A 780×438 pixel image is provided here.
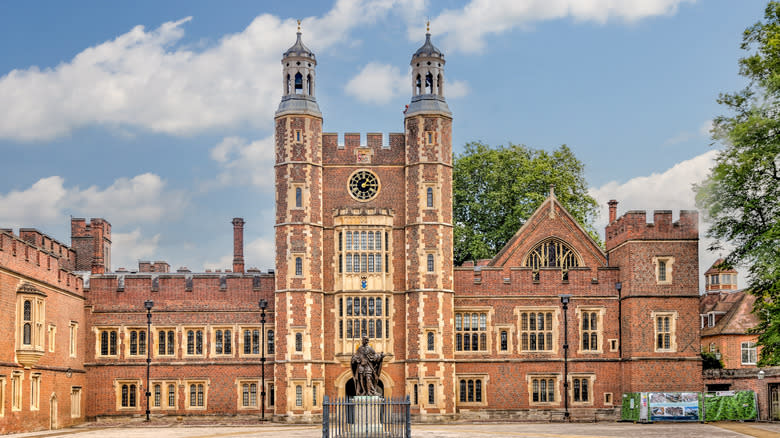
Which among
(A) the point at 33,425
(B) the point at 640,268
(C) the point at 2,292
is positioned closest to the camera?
(C) the point at 2,292

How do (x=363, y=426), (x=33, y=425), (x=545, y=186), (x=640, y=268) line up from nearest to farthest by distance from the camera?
1. (x=363, y=426)
2. (x=33, y=425)
3. (x=640, y=268)
4. (x=545, y=186)

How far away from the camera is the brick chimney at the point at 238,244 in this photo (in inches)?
1895

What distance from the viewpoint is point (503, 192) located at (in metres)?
56.4

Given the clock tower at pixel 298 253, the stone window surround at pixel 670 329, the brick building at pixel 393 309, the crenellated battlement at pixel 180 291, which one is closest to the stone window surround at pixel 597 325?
the brick building at pixel 393 309

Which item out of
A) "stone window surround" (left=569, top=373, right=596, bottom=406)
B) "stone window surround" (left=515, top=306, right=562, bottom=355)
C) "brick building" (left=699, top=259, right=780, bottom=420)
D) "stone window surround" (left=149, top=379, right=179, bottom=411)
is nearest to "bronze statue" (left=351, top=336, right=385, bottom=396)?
"stone window surround" (left=515, top=306, right=562, bottom=355)

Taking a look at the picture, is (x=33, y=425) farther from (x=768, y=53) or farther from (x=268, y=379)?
(x=768, y=53)

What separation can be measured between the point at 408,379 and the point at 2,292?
17348 mm

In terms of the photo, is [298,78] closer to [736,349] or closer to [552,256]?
[552,256]

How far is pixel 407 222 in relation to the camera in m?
43.3

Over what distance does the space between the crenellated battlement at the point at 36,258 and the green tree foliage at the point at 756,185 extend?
2488 cm

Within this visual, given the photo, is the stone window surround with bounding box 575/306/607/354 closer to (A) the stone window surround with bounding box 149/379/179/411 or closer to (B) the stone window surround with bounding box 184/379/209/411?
(B) the stone window surround with bounding box 184/379/209/411

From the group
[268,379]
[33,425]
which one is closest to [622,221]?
[268,379]

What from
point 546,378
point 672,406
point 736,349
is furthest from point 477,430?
point 736,349

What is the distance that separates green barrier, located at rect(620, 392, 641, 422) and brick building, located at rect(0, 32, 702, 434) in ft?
2.27
